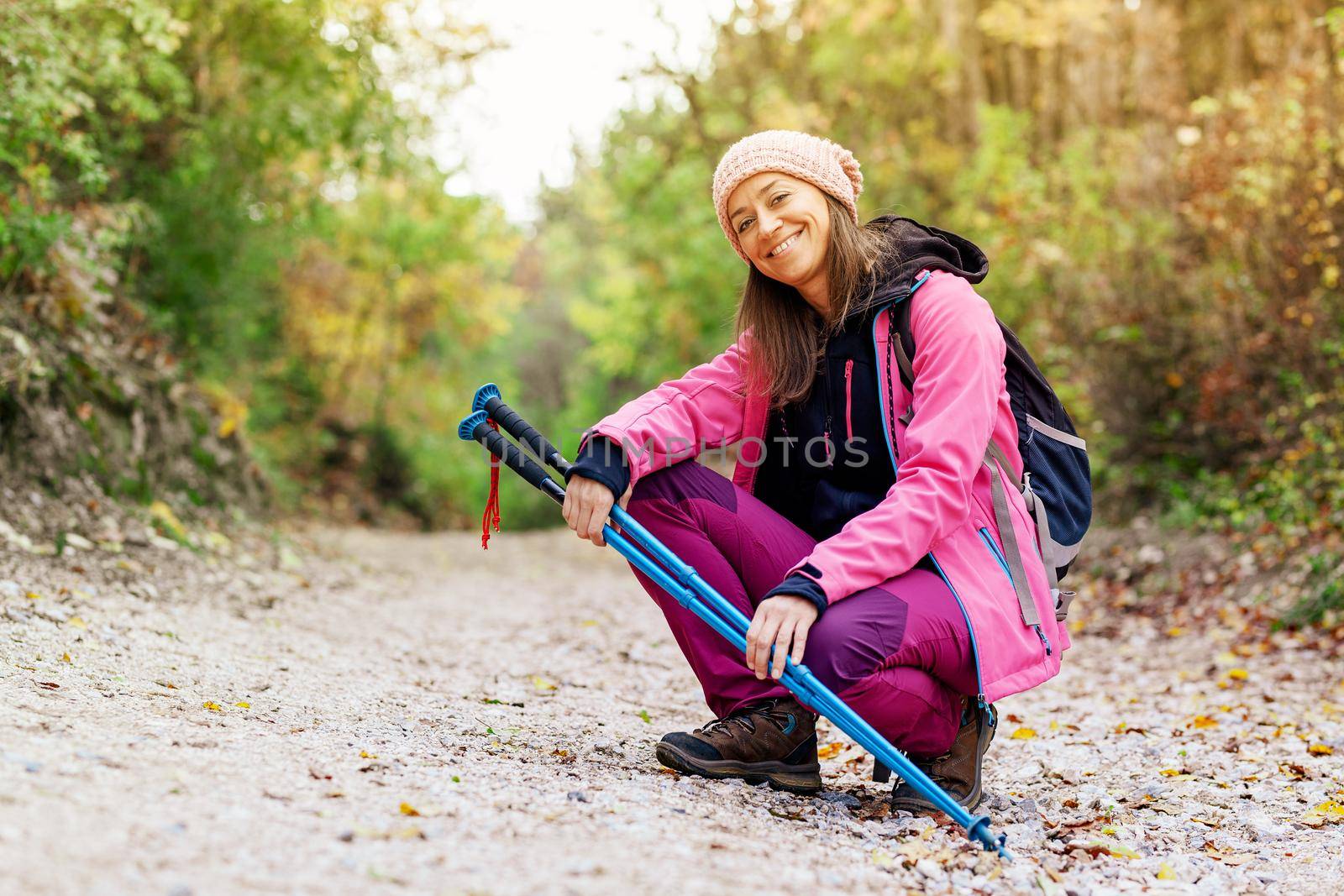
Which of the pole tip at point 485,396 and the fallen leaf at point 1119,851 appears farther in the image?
the pole tip at point 485,396

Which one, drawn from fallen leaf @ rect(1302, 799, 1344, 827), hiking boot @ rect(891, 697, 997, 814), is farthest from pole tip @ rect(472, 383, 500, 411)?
fallen leaf @ rect(1302, 799, 1344, 827)

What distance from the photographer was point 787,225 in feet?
9.81

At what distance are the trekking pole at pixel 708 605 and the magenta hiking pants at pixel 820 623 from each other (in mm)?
52

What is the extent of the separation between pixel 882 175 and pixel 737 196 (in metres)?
10.0

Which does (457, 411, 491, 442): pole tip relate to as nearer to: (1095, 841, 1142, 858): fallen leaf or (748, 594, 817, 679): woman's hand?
(748, 594, 817, 679): woman's hand

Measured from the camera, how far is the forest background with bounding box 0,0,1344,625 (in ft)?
19.4

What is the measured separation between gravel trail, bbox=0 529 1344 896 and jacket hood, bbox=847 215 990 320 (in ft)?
4.27

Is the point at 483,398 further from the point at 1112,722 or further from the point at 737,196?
the point at 1112,722

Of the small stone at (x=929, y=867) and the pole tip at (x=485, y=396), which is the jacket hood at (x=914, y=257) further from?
the small stone at (x=929, y=867)

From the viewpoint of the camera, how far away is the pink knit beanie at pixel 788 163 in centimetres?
299

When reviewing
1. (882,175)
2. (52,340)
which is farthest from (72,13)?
(882,175)

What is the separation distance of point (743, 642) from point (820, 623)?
0.79ft

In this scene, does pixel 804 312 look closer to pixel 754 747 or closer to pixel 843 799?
pixel 754 747

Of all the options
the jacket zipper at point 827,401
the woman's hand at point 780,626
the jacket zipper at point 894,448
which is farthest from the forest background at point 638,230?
the woman's hand at point 780,626
